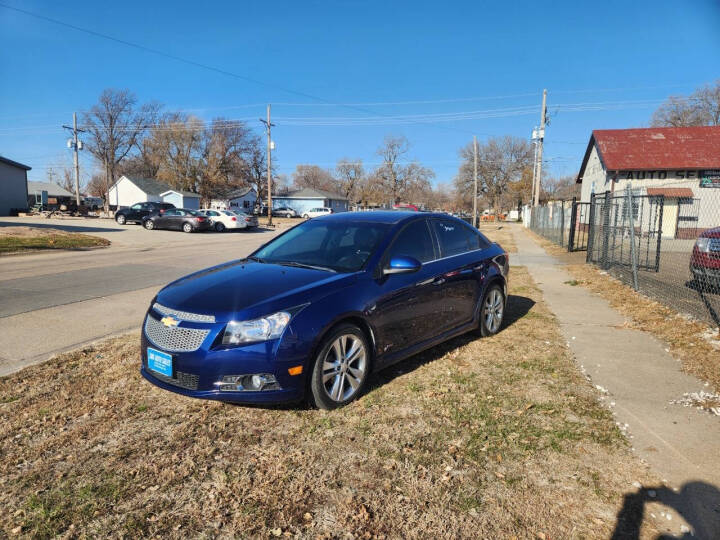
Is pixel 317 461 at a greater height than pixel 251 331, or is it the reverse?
pixel 251 331

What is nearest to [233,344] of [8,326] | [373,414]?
[373,414]

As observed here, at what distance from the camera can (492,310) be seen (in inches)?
234

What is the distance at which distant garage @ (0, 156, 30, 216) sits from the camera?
124 ft

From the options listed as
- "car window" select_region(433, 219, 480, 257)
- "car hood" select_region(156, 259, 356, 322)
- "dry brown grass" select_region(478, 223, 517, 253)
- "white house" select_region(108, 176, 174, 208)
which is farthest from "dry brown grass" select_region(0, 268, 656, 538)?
"white house" select_region(108, 176, 174, 208)

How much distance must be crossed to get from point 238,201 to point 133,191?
21.2 m

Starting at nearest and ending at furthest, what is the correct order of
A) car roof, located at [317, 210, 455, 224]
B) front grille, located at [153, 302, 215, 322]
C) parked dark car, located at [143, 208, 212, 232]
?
front grille, located at [153, 302, 215, 322]
car roof, located at [317, 210, 455, 224]
parked dark car, located at [143, 208, 212, 232]

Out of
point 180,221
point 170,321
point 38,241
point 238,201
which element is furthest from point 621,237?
point 238,201

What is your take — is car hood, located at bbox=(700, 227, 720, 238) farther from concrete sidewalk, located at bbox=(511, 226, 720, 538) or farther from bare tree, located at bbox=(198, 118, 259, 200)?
bare tree, located at bbox=(198, 118, 259, 200)

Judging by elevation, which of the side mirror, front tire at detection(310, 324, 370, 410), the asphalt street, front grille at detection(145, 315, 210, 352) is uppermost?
the side mirror

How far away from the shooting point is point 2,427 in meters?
3.35

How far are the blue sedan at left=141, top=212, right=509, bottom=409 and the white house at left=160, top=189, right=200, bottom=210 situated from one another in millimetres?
60901

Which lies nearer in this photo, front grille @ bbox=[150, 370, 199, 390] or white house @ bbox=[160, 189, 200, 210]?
front grille @ bbox=[150, 370, 199, 390]

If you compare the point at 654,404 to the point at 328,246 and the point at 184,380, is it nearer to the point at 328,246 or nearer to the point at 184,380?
the point at 328,246

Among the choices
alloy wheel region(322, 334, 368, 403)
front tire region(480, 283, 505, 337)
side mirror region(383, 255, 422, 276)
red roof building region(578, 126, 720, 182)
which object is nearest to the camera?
alloy wheel region(322, 334, 368, 403)
